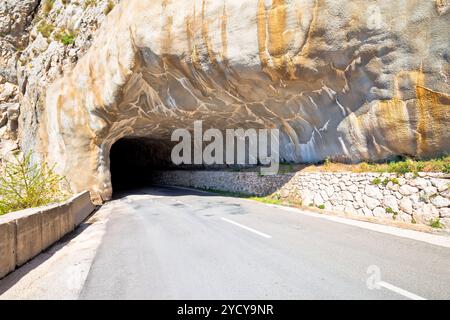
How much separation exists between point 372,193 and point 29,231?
9338mm

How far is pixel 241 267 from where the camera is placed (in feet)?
14.9

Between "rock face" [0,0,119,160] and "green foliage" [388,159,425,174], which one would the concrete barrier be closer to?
"green foliage" [388,159,425,174]

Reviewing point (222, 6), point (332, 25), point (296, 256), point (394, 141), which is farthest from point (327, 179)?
point (222, 6)

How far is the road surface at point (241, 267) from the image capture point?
364cm

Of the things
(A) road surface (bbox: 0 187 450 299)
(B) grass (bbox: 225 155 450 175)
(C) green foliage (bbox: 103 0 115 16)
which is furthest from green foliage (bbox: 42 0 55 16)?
(B) grass (bbox: 225 155 450 175)

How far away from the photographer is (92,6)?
18.9 m

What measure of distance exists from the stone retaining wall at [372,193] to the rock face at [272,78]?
1173 mm

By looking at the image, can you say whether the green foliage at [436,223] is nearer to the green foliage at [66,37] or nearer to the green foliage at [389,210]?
the green foliage at [389,210]

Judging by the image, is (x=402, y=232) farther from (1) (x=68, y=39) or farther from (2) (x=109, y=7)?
(1) (x=68, y=39)

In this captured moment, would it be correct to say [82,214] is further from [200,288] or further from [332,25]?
[332,25]

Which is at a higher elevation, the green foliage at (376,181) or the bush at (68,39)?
the bush at (68,39)

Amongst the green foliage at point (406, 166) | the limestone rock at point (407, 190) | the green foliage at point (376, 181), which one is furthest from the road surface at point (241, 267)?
the green foliage at point (406, 166)

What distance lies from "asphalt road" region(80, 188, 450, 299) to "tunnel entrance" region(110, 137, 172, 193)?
24.1 metres

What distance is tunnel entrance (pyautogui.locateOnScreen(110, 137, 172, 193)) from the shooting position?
106 feet
